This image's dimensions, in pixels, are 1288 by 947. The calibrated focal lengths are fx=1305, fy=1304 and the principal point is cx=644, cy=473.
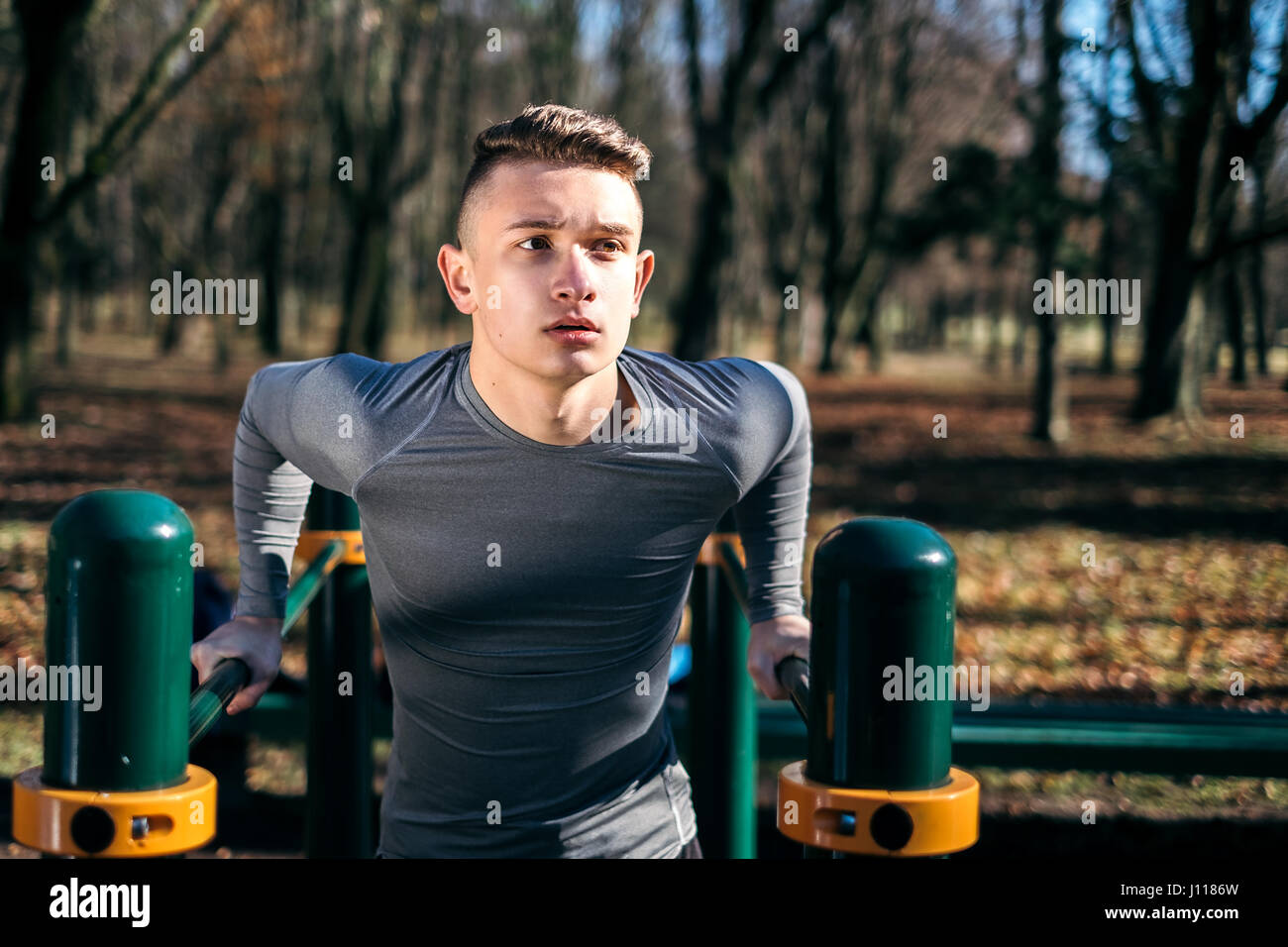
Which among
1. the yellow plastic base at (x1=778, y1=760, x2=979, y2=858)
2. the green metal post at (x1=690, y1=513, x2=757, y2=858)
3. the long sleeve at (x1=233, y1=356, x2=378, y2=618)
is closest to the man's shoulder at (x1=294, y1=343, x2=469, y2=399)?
the long sleeve at (x1=233, y1=356, x2=378, y2=618)

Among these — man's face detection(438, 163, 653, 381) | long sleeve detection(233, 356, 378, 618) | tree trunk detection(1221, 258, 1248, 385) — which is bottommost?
long sleeve detection(233, 356, 378, 618)

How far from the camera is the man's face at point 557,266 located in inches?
72.1

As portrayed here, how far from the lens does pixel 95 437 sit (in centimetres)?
1269

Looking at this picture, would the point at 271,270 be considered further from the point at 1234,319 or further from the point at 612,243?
the point at 612,243

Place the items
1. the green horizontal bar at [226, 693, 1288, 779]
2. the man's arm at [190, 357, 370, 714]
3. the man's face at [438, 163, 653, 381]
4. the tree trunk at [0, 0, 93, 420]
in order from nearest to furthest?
1. the man's face at [438, 163, 653, 381]
2. the man's arm at [190, 357, 370, 714]
3. the green horizontal bar at [226, 693, 1288, 779]
4. the tree trunk at [0, 0, 93, 420]

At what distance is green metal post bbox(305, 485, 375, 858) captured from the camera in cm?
295

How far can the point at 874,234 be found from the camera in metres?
21.8

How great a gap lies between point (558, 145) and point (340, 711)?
5.25 feet

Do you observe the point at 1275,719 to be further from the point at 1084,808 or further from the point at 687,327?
the point at 687,327

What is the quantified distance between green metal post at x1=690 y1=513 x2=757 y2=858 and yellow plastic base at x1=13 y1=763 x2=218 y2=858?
1.77 metres

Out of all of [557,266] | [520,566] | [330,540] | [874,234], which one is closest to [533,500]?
[520,566]

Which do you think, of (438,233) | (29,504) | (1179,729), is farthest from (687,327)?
(438,233)

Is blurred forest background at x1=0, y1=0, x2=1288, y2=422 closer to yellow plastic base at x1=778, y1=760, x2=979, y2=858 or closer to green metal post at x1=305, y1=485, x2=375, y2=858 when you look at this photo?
green metal post at x1=305, y1=485, x2=375, y2=858

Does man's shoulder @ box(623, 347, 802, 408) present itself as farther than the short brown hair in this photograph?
Yes
